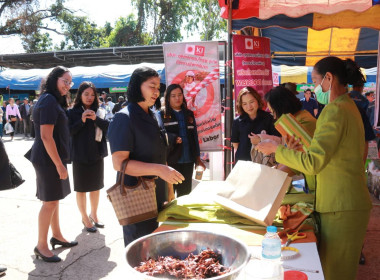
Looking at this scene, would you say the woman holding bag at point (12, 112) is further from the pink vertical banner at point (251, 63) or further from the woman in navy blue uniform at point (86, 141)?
the pink vertical banner at point (251, 63)

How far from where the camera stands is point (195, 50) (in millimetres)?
4160

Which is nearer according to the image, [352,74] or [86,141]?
[352,74]

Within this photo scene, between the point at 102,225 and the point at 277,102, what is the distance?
2.83 metres

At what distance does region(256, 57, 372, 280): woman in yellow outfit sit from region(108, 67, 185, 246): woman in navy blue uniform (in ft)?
2.28

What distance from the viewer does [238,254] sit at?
1295mm

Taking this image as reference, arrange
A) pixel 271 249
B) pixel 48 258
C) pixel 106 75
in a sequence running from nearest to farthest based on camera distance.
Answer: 1. pixel 271 249
2. pixel 48 258
3. pixel 106 75

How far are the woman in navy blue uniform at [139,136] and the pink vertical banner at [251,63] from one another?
83.2 inches

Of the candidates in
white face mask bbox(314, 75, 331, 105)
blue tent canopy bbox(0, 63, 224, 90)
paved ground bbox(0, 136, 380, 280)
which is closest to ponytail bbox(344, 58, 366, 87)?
white face mask bbox(314, 75, 331, 105)

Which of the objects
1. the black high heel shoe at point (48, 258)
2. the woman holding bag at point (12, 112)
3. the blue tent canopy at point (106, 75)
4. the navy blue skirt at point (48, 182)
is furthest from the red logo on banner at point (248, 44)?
the woman holding bag at point (12, 112)

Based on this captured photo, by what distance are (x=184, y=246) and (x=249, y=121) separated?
2.55m

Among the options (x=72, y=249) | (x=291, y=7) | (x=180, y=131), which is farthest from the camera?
(x=180, y=131)

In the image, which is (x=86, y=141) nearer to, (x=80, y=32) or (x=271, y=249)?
(x=271, y=249)

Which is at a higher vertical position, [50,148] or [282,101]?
[282,101]

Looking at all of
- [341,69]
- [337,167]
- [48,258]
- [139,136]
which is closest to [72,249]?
[48,258]
